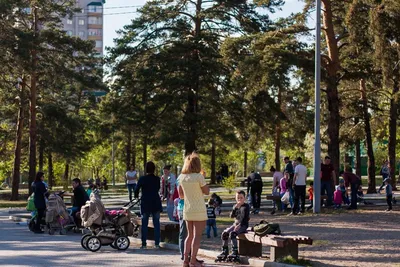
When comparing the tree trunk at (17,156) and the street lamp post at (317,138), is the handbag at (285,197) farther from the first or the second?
the tree trunk at (17,156)

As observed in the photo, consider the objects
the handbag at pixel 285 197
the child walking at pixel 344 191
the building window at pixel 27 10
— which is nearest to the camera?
the handbag at pixel 285 197

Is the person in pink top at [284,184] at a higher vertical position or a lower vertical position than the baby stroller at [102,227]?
higher

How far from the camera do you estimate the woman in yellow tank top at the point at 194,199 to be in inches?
461

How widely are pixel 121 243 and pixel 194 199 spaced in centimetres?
404

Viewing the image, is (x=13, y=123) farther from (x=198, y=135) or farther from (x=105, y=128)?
(x=198, y=135)

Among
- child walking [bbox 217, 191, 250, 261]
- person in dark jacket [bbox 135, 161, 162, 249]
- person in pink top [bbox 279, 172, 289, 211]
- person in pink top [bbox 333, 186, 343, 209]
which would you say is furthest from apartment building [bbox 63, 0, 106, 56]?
child walking [bbox 217, 191, 250, 261]

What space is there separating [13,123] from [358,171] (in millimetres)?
25283

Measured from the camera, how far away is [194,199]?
11.7 meters

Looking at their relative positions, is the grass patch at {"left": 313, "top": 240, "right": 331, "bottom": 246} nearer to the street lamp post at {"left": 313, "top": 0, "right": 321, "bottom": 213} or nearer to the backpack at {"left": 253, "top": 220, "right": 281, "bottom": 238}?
the backpack at {"left": 253, "top": 220, "right": 281, "bottom": 238}

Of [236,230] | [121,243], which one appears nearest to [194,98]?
[121,243]

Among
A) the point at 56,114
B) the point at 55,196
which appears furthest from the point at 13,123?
the point at 55,196

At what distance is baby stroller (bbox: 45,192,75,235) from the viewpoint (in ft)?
63.5

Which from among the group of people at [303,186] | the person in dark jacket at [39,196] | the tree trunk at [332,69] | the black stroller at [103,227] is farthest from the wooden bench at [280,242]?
the tree trunk at [332,69]

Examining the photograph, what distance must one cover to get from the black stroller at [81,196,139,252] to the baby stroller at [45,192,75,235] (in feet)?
13.1
